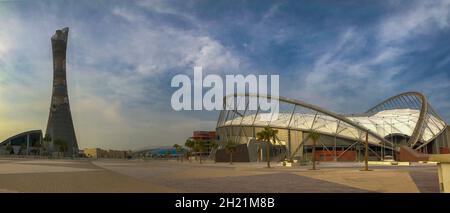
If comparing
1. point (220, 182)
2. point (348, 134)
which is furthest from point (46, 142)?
point (220, 182)

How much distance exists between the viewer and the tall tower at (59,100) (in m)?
150

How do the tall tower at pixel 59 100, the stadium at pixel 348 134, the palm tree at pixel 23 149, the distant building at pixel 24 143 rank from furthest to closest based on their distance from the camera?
the distant building at pixel 24 143, the palm tree at pixel 23 149, the tall tower at pixel 59 100, the stadium at pixel 348 134

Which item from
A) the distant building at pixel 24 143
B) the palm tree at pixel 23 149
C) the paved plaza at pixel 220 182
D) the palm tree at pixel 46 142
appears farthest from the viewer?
the distant building at pixel 24 143

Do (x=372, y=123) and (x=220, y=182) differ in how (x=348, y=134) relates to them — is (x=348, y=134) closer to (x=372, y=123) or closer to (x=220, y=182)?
(x=372, y=123)

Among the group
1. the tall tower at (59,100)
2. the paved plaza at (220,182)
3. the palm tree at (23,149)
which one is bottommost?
the paved plaza at (220,182)

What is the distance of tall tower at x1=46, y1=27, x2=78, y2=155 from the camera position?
150250 millimetres

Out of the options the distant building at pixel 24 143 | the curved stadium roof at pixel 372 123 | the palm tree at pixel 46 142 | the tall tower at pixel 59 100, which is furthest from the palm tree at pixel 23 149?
the curved stadium roof at pixel 372 123

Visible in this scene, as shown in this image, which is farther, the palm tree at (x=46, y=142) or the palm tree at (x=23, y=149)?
the palm tree at (x=23, y=149)

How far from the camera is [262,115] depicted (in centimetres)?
12056

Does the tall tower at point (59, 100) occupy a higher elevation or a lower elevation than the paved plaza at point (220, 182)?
higher

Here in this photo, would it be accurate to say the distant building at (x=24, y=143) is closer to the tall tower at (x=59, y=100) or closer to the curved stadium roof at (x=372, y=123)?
the tall tower at (x=59, y=100)
